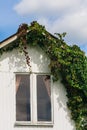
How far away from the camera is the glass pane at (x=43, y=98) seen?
715 inches

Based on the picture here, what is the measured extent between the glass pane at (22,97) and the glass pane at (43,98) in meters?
0.40

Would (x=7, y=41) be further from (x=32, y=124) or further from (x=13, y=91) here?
(x=32, y=124)

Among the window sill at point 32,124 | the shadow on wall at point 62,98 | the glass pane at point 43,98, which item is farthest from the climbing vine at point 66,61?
the window sill at point 32,124

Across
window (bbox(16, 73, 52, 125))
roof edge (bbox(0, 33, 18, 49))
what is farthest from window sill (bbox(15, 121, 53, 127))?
roof edge (bbox(0, 33, 18, 49))

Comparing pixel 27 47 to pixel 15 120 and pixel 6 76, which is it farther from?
pixel 15 120

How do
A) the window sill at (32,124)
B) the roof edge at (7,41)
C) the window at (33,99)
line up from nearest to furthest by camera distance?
the window sill at (32,124) < the window at (33,99) < the roof edge at (7,41)

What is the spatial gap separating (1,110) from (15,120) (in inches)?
24.3

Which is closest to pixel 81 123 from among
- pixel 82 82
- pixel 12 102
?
pixel 82 82

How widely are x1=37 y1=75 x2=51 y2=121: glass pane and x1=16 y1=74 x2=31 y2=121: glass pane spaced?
1.31 feet

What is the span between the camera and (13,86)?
59.8 ft

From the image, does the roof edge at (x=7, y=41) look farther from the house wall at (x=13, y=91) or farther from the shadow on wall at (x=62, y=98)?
the shadow on wall at (x=62, y=98)

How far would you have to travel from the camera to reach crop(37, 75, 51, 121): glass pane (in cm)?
1816

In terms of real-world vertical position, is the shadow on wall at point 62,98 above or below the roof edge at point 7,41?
below

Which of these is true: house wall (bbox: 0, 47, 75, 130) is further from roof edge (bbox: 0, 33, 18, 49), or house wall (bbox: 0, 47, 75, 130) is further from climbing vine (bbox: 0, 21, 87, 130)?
roof edge (bbox: 0, 33, 18, 49)
